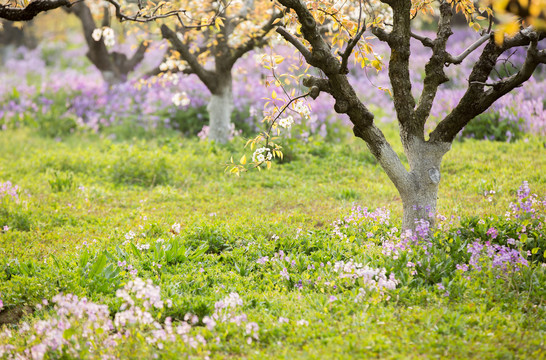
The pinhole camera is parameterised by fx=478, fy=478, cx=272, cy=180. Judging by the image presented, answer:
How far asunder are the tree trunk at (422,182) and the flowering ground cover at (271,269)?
205mm

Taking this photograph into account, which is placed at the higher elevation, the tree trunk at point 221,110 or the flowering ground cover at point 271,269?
the tree trunk at point 221,110

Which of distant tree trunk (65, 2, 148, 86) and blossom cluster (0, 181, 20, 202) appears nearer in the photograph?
blossom cluster (0, 181, 20, 202)

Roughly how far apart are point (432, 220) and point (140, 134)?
9426 millimetres

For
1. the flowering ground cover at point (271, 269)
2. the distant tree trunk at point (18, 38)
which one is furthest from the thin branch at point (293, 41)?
the distant tree trunk at point (18, 38)

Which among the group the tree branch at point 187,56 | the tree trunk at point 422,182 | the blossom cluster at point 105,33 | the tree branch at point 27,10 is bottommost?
the tree trunk at point 422,182

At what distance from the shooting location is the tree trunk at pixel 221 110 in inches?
415

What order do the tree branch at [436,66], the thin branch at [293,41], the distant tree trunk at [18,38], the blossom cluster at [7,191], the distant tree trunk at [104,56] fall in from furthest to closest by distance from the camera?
the distant tree trunk at [18,38], the distant tree trunk at [104,56], the blossom cluster at [7,191], the tree branch at [436,66], the thin branch at [293,41]

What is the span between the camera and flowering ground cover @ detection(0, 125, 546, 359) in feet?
11.5

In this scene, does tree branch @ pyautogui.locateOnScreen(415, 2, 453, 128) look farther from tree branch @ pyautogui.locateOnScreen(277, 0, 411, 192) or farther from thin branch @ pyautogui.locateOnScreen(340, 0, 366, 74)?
thin branch @ pyautogui.locateOnScreen(340, 0, 366, 74)

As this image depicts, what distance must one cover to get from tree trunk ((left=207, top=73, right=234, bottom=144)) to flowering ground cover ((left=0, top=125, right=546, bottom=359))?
2457 millimetres

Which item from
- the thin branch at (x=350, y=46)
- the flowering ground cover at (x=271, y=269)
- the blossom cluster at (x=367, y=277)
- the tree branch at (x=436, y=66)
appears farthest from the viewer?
the tree branch at (x=436, y=66)

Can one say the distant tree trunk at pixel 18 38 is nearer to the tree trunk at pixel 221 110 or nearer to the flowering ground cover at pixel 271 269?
the tree trunk at pixel 221 110

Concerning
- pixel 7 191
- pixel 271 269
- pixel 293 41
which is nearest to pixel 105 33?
pixel 7 191

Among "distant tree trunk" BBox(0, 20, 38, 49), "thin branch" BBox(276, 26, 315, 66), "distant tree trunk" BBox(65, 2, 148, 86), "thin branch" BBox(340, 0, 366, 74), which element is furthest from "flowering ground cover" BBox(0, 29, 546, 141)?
"distant tree trunk" BBox(0, 20, 38, 49)
